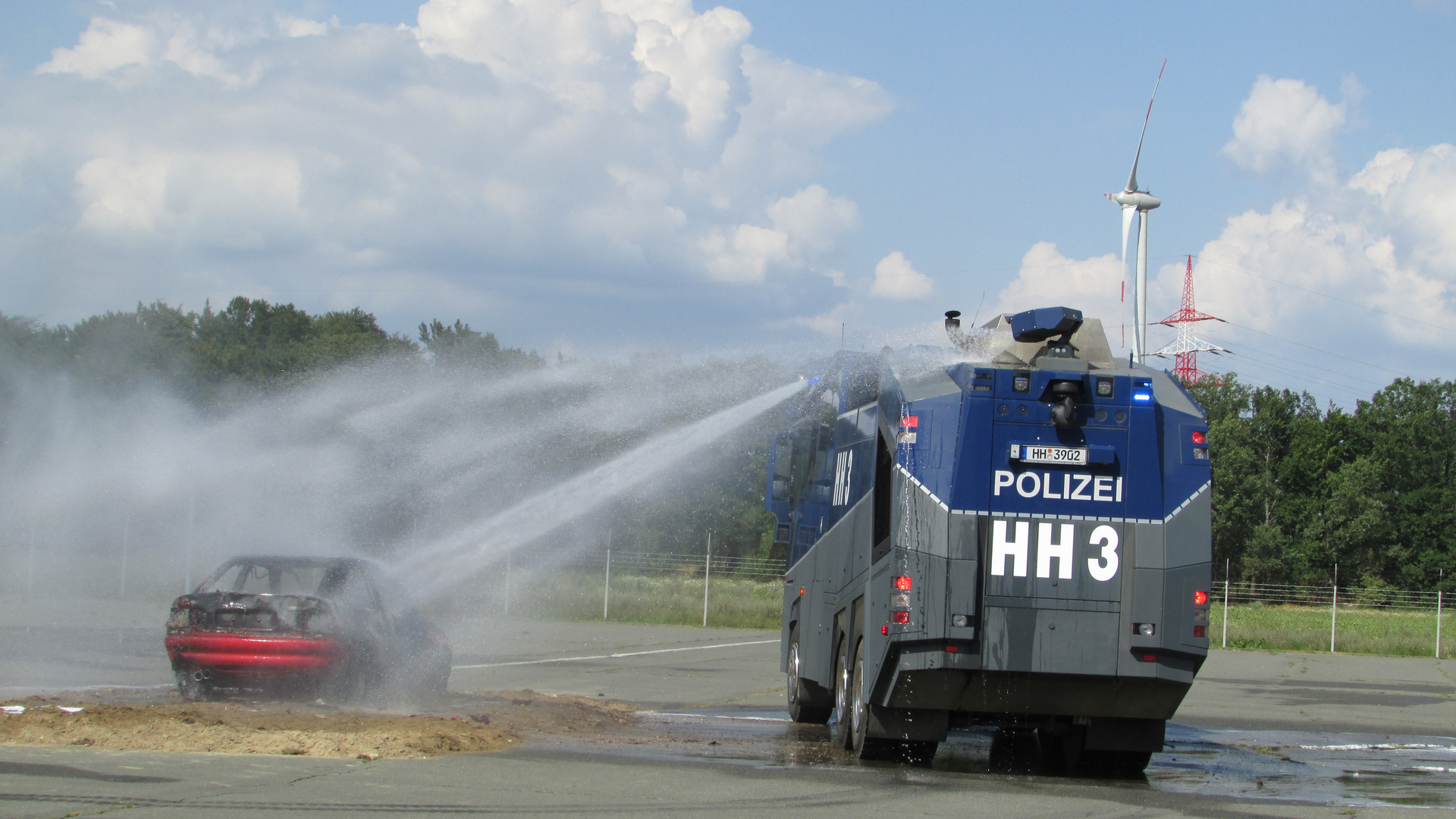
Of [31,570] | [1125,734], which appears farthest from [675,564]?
[1125,734]

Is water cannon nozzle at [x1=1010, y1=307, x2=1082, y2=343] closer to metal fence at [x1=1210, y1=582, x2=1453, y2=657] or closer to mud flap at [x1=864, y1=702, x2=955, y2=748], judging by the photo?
mud flap at [x1=864, y1=702, x2=955, y2=748]

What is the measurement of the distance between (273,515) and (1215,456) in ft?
176

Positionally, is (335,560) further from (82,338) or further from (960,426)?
(82,338)

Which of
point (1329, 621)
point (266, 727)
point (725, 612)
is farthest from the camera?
point (1329, 621)

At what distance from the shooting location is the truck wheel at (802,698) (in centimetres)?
1290

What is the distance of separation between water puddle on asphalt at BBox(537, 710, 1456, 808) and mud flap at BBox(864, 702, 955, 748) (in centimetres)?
31

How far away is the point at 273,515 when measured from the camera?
34.9 m

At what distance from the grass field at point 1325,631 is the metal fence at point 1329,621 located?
0.07 feet

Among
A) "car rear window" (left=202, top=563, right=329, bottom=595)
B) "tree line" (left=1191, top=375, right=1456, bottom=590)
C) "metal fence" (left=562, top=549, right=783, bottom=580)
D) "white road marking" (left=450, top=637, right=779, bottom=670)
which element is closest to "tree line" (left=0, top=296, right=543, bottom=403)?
"metal fence" (left=562, top=549, right=783, bottom=580)

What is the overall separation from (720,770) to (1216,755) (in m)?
5.44

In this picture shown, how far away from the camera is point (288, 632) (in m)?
11.2

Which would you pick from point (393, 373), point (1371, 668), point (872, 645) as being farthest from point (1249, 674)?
point (393, 373)

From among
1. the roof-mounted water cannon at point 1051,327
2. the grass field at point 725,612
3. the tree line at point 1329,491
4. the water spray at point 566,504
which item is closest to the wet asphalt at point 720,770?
the water spray at point 566,504

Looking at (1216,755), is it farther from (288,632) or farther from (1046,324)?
(288,632)
